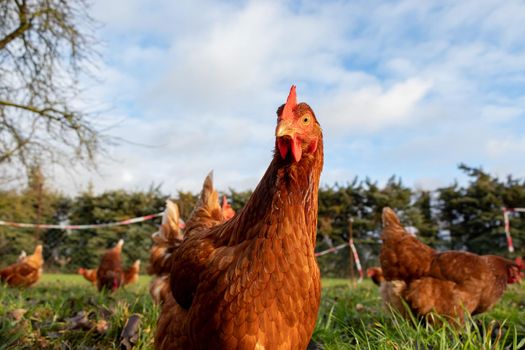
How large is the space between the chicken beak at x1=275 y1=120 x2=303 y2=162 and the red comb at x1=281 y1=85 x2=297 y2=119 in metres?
0.04

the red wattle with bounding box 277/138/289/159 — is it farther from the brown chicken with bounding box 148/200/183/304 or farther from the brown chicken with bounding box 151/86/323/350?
the brown chicken with bounding box 148/200/183/304

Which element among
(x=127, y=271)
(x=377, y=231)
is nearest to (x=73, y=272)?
(x=127, y=271)

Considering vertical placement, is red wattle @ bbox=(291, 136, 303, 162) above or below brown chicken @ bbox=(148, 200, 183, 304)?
above

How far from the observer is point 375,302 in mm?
4996

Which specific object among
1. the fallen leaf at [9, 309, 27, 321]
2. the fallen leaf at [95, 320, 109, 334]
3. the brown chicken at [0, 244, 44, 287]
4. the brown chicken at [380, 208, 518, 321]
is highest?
the brown chicken at [380, 208, 518, 321]

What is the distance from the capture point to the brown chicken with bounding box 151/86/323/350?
1.63 meters

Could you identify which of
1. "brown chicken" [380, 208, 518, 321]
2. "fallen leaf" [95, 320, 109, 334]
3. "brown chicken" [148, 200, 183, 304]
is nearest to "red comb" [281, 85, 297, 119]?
"fallen leaf" [95, 320, 109, 334]

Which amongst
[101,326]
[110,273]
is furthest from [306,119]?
[110,273]

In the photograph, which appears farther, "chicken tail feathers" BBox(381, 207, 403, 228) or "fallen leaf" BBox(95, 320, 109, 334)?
"chicken tail feathers" BBox(381, 207, 403, 228)

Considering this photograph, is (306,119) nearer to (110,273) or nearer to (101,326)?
(101,326)

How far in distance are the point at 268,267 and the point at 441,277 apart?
339 centimetres

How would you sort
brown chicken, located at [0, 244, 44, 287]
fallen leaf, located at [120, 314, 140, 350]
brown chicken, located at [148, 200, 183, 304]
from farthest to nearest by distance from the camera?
brown chicken, located at [0, 244, 44, 287]
brown chicken, located at [148, 200, 183, 304]
fallen leaf, located at [120, 314, 140, 350]

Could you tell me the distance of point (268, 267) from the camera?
1651 mm

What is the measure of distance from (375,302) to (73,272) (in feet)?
47.3
